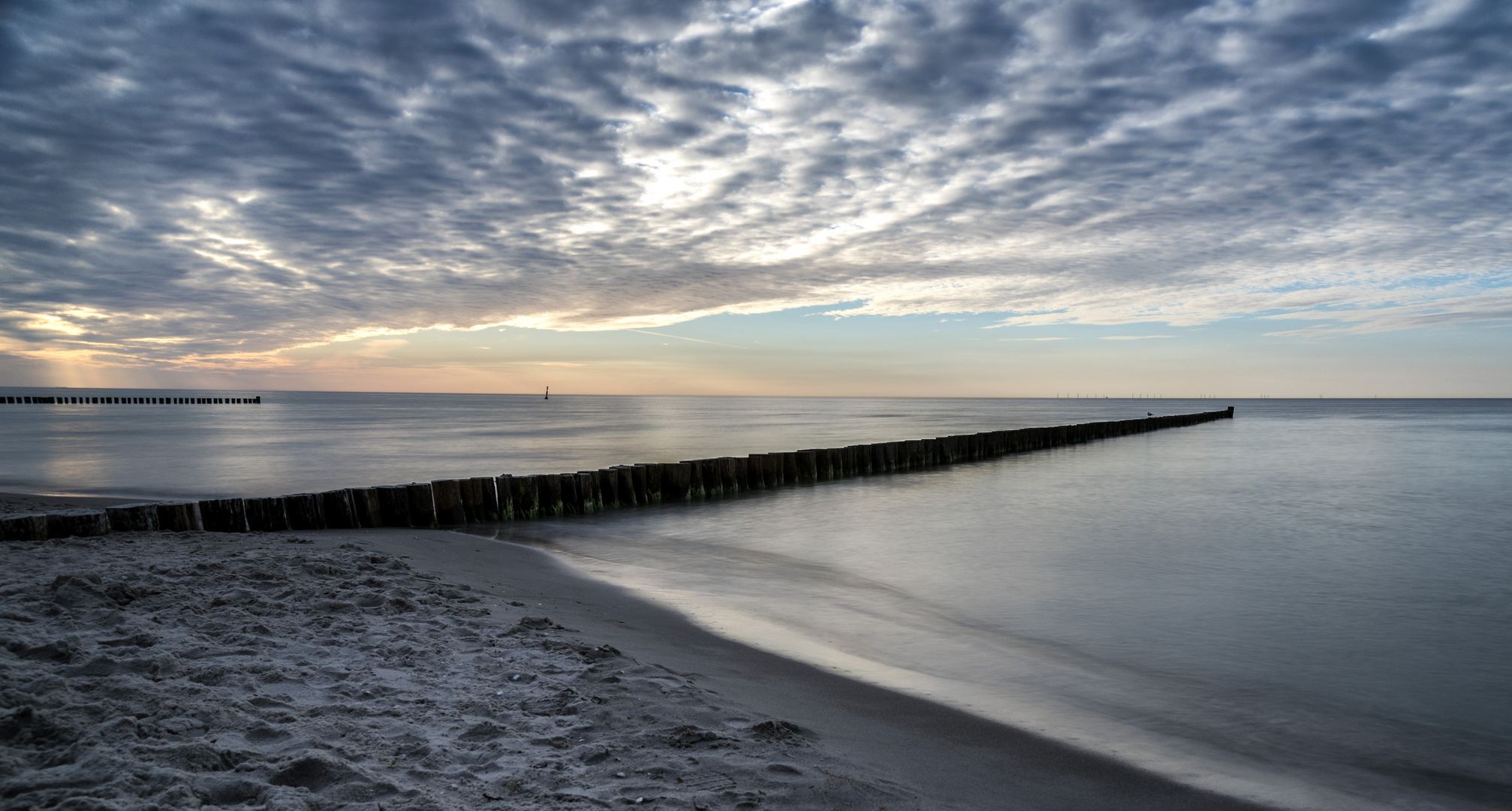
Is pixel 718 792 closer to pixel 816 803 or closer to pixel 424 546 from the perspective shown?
pixel 816 803

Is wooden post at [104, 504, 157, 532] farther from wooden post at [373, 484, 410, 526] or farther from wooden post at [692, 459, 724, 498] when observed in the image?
wooden post at [692, 459, 724, 498]

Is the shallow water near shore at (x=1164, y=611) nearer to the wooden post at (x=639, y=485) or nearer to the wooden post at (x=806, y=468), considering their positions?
the wooden post at (x=639, y=485)

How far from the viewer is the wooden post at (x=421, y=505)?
1066 centimetres

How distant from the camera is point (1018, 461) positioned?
25.2 meters

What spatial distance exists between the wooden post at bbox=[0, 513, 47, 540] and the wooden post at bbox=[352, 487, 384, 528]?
3076 millimetres

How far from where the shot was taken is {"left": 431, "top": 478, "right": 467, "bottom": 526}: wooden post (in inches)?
436

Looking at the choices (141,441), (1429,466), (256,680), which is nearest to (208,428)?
(141,441)

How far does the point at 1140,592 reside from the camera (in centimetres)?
837

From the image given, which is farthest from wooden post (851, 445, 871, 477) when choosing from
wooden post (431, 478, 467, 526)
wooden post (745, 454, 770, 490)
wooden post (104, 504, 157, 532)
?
wooden post (104, 504, 157, 532)

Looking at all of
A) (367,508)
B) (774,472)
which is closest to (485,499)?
(367,508)

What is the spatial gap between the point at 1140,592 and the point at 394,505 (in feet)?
30.8

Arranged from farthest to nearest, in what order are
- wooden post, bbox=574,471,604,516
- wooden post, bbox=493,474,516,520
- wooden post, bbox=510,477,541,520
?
wooden post, bbox=574,471,604,516 < wooden post, bbox=510,477,541,520 < wooden post, bbox=493,474,516,520

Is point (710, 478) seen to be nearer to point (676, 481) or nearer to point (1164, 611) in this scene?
point (676, 481)

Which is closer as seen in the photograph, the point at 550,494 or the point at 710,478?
the point at 550,494
